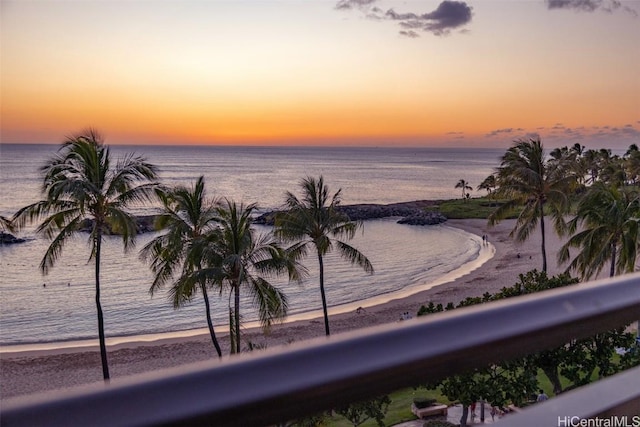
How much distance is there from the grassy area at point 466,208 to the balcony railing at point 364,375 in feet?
229

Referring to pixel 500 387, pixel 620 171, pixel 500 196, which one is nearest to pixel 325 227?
pixel 500 196

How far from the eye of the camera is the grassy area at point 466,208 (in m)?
70.1

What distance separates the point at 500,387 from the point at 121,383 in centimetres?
1061

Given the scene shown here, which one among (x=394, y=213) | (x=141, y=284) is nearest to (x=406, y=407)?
A: (x=141, y=284)

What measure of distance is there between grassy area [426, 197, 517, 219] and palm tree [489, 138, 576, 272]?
42.7m

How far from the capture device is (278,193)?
302 ft

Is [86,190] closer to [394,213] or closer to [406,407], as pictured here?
[406,407]

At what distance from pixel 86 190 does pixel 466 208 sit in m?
62.7

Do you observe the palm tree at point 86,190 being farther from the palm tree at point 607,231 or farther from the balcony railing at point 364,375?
the balcony railing at point 364,375

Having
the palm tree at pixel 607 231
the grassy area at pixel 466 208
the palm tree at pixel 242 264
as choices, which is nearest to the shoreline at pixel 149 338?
the palm tree at pixel 242 264

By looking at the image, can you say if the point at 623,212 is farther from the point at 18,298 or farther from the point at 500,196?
the point at 18,298

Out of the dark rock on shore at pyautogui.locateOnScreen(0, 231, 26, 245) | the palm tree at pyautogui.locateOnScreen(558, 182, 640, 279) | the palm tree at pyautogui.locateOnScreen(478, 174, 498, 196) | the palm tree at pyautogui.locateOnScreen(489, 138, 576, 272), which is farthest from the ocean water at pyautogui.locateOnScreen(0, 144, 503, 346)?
the palm tree at pyautogui.locateOnScreen(558, 182, 640, 279)

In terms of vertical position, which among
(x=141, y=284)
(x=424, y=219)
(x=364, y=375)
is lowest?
(x=141, y=284)

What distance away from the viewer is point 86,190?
17.8m
